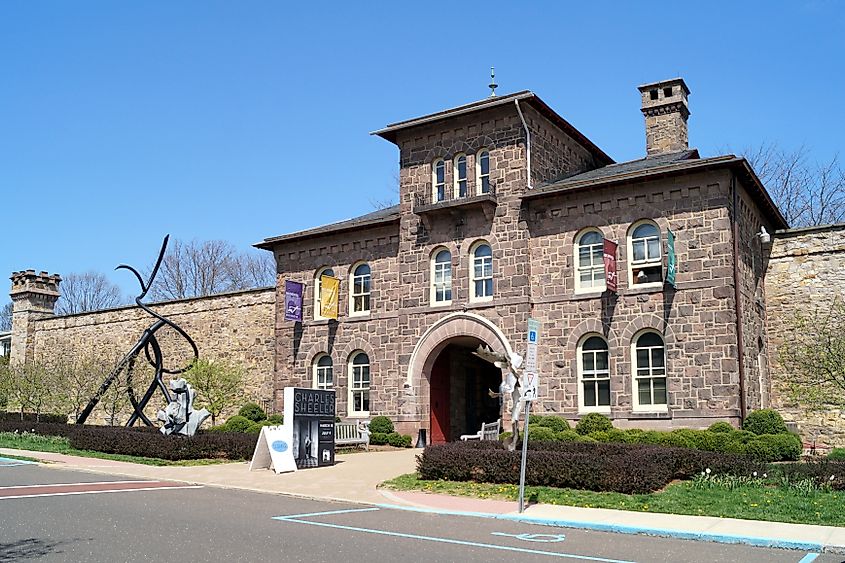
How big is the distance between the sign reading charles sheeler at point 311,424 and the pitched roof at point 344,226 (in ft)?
30.8

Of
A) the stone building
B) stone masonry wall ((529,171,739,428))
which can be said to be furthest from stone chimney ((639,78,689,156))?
stone masonry wall ((529,171,739,428))

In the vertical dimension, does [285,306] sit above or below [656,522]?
above

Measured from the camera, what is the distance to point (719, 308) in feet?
71.1

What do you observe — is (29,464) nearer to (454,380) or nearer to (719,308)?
(454,380)

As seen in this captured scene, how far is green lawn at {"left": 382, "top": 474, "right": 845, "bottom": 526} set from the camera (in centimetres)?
1214

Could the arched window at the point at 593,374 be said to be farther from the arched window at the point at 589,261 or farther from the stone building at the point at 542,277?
the arched window at the point at 589,261

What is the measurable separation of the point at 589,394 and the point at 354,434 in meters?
7.36

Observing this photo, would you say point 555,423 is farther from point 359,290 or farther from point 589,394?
point 359,290

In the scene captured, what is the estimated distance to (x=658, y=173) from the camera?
2245 cm

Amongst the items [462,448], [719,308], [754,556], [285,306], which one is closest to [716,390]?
[719,308]

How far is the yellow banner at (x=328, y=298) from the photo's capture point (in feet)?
94.9

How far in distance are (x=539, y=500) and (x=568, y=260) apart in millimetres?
11436

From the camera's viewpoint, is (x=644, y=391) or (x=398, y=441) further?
(x=398, y=441)

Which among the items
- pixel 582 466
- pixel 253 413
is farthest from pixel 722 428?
pixel 253 413
